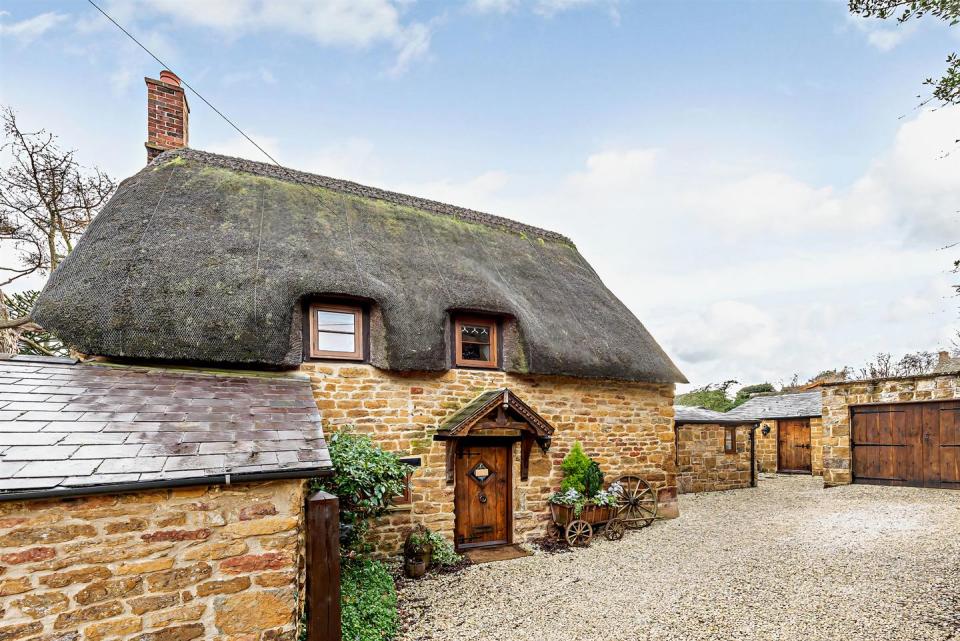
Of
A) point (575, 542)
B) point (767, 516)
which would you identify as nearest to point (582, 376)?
point (575, 542)

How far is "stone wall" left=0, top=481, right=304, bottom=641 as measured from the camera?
3.09 metres

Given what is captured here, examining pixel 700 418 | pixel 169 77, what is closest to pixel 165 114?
pixel 169 77

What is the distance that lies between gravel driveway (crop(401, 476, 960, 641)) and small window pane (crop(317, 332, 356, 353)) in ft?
10.1

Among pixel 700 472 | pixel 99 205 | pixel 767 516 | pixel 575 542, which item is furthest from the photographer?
pixel 700 472

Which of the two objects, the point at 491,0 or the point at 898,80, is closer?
the point at 898,80

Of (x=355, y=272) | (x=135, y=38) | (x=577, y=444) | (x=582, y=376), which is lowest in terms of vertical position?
(x=577, y=444)

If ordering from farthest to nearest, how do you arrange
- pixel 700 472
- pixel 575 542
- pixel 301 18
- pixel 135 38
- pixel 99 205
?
pixel 700 472 < pixel 99 205 < pixel 575 542 < pixel 301 18 < pixel 135 38

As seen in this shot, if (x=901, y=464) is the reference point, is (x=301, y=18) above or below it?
above

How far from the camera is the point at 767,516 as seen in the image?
905cm

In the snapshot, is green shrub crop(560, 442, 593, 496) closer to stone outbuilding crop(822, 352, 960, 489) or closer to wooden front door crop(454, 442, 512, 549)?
wooden front door crop(454, 442, 512, 549)

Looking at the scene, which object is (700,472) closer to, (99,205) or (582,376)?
(582,376)

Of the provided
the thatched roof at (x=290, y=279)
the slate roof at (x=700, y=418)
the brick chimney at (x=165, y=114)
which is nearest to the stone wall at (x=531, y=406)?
the thatched roof at (x=290, y=279)

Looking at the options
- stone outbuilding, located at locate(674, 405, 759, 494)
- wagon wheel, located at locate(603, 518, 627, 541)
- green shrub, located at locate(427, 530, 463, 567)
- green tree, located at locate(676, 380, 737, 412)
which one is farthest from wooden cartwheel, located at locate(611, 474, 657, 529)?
green tree, located at locate(676, 380, 737, 412)

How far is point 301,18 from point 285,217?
2.94m
